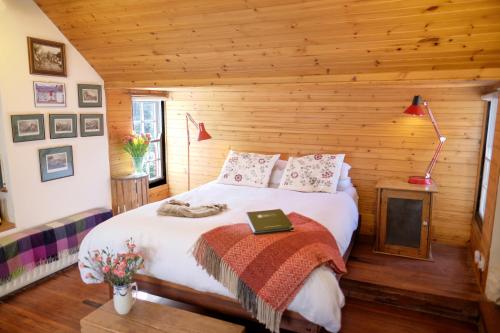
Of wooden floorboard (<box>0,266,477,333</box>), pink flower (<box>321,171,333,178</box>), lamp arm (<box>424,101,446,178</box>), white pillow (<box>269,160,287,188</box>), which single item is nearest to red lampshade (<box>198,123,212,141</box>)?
white pillow (<box>269,160,287,188</box>)

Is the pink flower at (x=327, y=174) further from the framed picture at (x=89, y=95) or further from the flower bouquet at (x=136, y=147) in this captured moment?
the framed picture at (x=89, y=95)

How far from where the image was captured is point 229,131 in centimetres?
459

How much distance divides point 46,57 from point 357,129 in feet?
9.95

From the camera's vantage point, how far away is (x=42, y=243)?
3.14m

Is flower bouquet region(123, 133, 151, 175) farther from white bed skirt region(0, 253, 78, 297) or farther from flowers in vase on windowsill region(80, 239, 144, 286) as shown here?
flowers in vase on windowsill region(80, 239, 144, 286)

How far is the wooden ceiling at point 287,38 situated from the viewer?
2246 mm

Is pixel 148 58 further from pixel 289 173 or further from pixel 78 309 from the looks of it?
pixel 78 309

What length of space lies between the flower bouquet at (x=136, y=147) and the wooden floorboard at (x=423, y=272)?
2.45m

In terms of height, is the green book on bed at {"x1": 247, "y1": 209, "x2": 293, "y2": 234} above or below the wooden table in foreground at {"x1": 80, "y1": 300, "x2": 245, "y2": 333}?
above

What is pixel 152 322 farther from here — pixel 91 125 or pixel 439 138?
pixel 439 138

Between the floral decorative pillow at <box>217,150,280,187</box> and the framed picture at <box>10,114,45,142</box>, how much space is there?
179cm

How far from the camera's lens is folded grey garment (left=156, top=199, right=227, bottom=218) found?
2.83 metres

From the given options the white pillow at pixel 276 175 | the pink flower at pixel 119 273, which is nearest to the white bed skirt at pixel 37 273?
the pink flower at pixel 119 273

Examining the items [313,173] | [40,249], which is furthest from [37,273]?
Result: [313,173]
